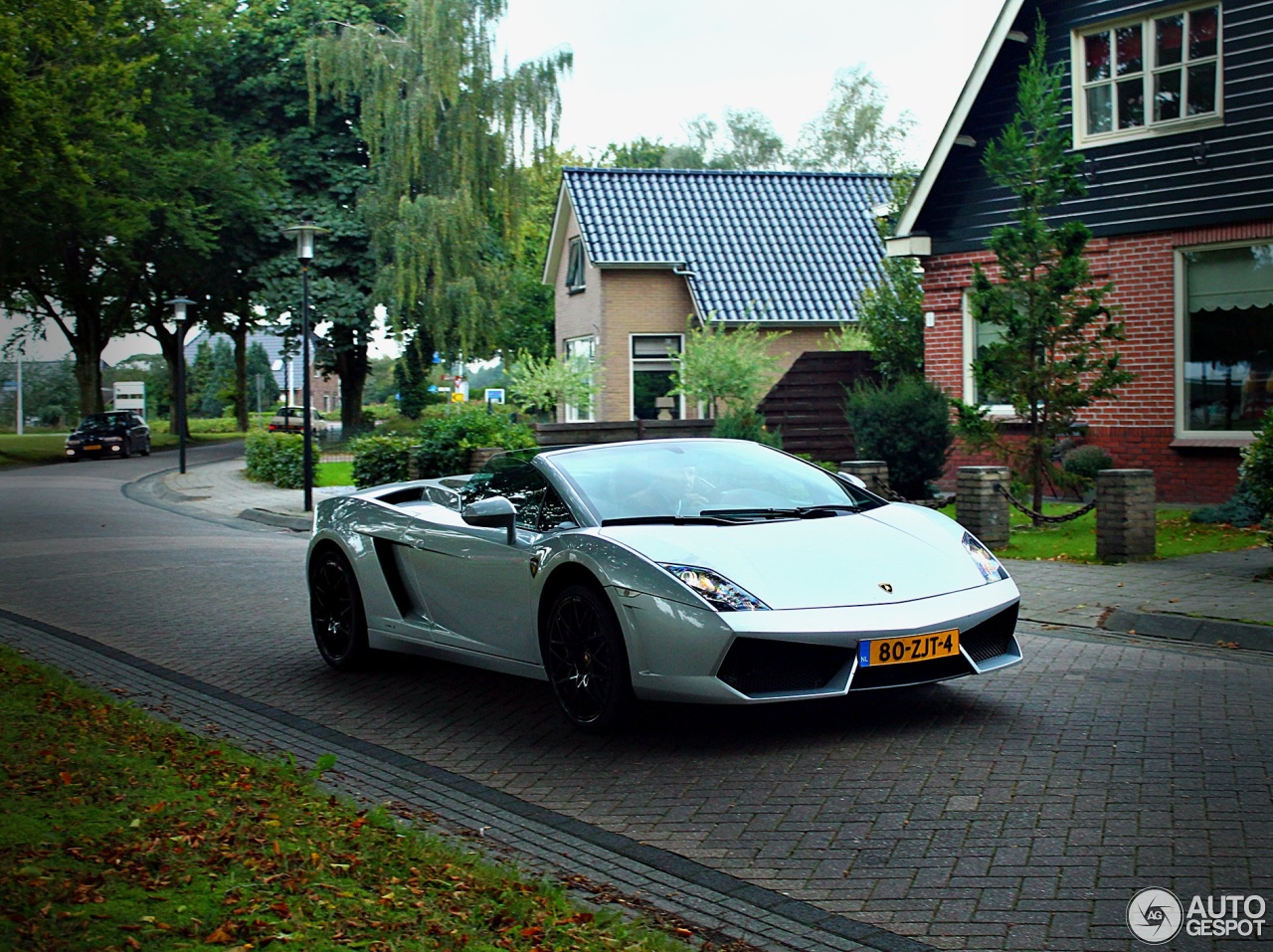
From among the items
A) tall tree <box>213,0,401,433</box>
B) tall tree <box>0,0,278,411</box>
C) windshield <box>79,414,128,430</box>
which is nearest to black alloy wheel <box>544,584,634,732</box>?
tall tree <box>0,0,278,411</box>

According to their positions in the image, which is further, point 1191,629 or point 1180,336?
point 1180,336

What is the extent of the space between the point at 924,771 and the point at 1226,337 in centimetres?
1295

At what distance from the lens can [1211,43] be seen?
16.8m

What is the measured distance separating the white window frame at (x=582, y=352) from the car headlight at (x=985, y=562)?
27168mm

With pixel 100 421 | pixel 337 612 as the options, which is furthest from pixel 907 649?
pixel 100 421

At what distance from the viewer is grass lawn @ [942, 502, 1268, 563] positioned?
13.0m

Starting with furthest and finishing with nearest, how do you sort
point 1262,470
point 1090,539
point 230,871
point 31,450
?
1. point 31,450
2. point 1090,539
3. point 1262,470
4. point 230,871

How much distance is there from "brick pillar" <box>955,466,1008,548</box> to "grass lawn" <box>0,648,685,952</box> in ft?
30.0

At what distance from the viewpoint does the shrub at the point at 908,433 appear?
681 inches

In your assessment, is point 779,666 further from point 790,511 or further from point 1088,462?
point 1088,462

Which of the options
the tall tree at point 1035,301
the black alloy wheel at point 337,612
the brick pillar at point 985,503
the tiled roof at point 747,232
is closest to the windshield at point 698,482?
the black alloy wheel at point 337,612

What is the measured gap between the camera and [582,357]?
3291cm

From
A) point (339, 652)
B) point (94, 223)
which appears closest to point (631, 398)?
point (94, 223)

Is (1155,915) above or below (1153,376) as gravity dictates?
below
